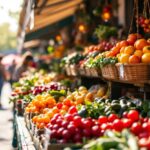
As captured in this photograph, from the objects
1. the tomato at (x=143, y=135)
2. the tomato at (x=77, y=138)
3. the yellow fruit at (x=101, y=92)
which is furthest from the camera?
the yellow fruit at (x=101, y=92)

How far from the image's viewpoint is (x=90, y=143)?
3.46 meters

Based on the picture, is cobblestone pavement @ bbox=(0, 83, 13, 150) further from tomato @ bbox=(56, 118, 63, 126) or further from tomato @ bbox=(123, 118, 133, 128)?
tomato @ bbox=(123, 118, 133, 128)

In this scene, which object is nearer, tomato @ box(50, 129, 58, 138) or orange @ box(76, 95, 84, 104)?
tomato @ box(50, 129, 58, 138)

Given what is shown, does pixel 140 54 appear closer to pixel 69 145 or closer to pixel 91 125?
pixel 91 125

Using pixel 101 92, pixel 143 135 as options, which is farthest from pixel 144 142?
pixel 101 92

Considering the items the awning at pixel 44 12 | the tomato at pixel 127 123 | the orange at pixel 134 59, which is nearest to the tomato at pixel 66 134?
the tomato at pixel 127 123

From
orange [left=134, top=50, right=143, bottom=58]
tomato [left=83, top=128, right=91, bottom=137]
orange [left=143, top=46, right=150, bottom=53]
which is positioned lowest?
tomato [left=83, top=128, right=91, bottom=137]

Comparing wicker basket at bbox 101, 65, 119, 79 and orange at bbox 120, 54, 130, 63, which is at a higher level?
orange at bbox 120, 54, 130, 63

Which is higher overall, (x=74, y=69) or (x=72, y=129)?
(x=74, y=69)

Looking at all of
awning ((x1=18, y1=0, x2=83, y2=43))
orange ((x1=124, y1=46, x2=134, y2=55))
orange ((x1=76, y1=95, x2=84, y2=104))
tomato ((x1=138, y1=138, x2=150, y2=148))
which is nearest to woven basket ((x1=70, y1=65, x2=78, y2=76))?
awning ((x1=18, y1=0, x2=83, y2=43))

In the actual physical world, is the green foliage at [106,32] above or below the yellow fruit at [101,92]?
above

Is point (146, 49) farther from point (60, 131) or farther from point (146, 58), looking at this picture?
point (60, 131)

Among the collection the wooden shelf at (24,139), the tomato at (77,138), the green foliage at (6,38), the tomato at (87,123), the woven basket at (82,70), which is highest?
the green foliage at (6,38)

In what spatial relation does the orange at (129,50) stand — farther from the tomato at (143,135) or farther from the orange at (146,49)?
the tomato at (143,135)
